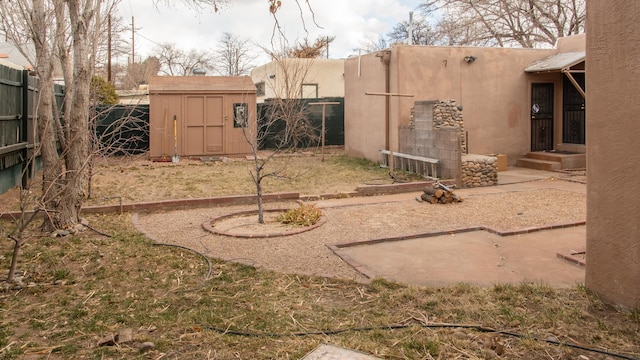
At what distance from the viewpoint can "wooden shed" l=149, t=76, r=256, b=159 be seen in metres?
16.3

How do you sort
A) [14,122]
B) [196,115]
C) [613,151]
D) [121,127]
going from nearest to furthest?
1. [613,151]
2. [121,127]
3. [14,122]
4. [196,115]

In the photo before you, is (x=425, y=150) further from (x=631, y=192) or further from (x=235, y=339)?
(x=235, y=339)

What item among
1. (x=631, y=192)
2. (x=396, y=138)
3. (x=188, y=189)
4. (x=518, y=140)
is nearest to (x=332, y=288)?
(x=631, y=192)

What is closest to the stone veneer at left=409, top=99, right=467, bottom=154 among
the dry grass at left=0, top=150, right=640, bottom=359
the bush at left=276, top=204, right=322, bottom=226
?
the bush at left=276, top=204, right=322, bottom=226

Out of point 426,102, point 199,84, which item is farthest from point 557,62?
point 199,84

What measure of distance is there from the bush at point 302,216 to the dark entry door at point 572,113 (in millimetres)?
9774

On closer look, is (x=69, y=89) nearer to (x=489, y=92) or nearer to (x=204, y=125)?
(x=204, y=125)

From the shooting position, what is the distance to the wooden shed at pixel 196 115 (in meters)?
16.3

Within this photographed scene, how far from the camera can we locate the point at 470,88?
14211 mm

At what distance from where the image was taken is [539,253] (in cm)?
602

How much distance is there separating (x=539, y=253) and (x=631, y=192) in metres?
2.25

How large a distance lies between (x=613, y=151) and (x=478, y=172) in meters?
7.40

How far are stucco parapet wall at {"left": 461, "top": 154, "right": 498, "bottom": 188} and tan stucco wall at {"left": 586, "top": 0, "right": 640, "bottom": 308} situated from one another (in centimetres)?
702

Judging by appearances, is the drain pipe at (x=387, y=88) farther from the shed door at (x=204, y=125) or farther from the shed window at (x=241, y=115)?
the shed door at (x=204, y=125)
